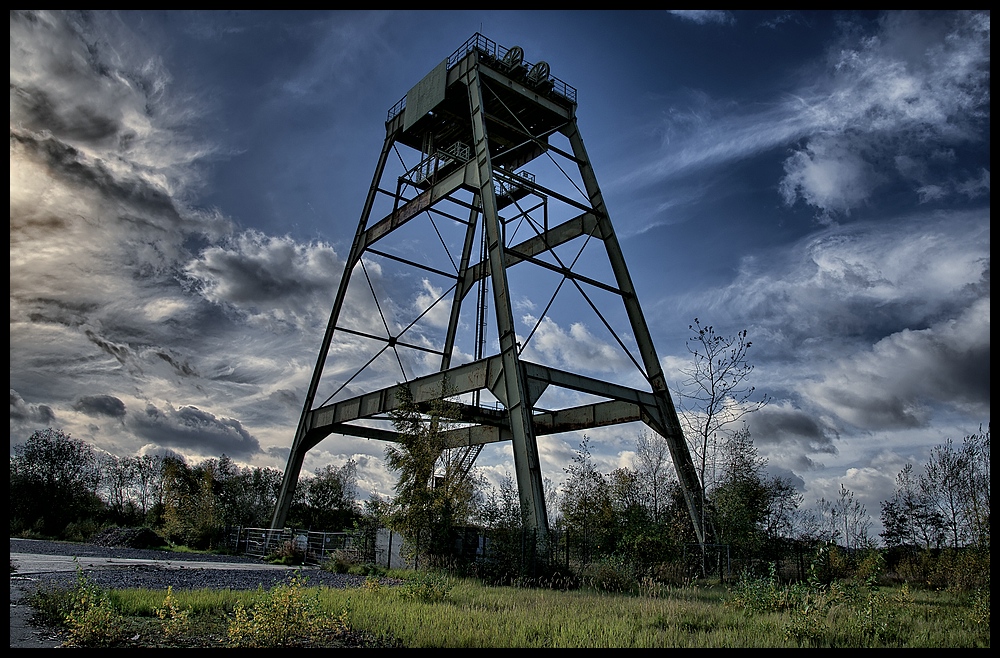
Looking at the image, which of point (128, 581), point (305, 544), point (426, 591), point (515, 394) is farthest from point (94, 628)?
point (305, 544)

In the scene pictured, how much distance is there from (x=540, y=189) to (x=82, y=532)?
97.1 feet

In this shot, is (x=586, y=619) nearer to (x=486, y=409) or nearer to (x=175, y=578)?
(x=175, y=578)

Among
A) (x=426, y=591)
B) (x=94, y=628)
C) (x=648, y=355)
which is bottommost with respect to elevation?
(x=426, y=591)

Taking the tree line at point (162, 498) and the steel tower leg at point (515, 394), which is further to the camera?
the tree line at point (162, 498)

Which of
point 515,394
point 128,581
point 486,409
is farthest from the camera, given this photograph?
point 486,409

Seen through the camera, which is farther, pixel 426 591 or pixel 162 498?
pixel 162 498

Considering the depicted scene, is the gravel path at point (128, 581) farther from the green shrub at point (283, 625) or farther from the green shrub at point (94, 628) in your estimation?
the green shrub at point (283, 625)

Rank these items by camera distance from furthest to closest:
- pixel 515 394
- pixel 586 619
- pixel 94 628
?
1. pixel 515 394
2. pixel 586 619
3. pixel 94 628

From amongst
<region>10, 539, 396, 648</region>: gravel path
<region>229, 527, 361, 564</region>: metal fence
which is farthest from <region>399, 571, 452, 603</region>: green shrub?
<region>229, 527, 361, 564</region>: metal fence

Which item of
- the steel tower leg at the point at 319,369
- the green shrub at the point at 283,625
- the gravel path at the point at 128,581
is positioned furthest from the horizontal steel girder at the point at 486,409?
the green shrub at the point at 283,625

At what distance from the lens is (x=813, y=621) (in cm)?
812

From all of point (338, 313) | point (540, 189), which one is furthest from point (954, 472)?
point (338, 313)

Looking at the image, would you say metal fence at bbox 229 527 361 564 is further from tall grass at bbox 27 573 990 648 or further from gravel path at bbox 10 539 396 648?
tall grass at bbox 27 573 990 648

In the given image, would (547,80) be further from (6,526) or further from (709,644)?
(6,526)
